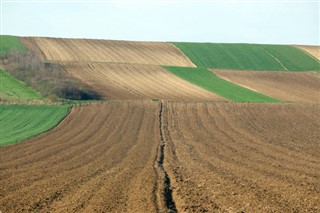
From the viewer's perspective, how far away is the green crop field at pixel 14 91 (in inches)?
2114

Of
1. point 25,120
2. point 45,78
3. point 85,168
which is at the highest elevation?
point 45,78

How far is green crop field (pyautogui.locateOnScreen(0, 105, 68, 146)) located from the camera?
34894 millimetres

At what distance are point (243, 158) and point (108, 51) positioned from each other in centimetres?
6526

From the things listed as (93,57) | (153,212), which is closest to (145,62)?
(93,57)

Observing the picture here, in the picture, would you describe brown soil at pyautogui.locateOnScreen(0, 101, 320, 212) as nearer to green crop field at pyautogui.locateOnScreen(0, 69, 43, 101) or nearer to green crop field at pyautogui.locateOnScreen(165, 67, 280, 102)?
green crop field at pyautogui.locateOnScreen(0, 69, 43, 101)

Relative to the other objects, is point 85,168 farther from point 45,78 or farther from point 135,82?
point 135,82

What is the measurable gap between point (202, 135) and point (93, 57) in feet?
165

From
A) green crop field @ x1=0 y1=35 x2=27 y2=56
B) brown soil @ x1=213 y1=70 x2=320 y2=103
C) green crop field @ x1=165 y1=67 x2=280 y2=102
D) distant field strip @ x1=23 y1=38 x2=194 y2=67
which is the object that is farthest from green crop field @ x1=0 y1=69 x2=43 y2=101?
brown soil @ x1=213 y1=70 x2=320 y2=103

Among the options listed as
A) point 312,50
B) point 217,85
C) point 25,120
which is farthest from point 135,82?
point 312,50

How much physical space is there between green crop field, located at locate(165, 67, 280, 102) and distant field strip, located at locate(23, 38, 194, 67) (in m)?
5.01

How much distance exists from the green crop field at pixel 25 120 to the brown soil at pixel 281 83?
24.8 metres

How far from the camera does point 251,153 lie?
26484 millimetres

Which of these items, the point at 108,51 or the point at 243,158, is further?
the point at 108,51

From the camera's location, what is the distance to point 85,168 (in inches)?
898
